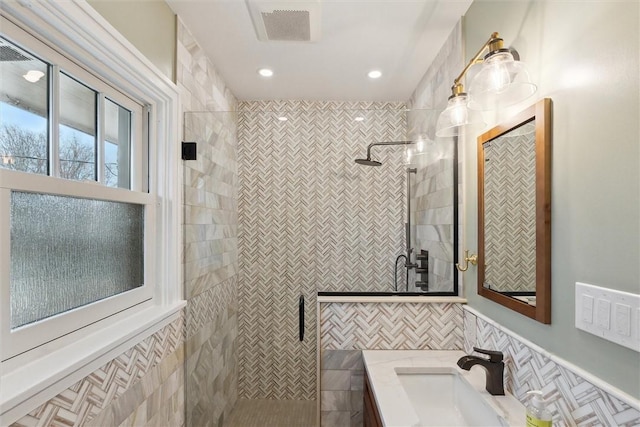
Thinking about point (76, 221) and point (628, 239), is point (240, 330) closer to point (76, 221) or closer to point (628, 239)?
point (76, 221)

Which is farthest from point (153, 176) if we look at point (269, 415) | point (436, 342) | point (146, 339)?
point (436, 342)

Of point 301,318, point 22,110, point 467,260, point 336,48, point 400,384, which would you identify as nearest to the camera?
point 22,110

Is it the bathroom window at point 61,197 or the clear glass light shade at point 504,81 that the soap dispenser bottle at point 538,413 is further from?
the bathroom window at point 61,197

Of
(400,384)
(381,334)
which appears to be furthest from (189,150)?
(400,384)

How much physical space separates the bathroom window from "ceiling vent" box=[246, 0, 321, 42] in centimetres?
70

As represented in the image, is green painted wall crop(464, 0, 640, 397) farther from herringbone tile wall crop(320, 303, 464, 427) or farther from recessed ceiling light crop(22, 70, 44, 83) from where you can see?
recessed ceiling light crop(22, 70, 44, 83)

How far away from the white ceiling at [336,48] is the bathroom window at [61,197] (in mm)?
713

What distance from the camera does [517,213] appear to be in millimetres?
1291

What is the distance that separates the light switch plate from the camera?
0.77 m

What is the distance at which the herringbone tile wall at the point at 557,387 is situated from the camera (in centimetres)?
84

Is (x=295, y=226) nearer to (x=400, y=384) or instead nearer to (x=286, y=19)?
(x=400, y=384)

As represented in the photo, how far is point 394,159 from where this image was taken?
1.85 meters

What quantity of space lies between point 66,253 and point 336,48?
1717mm

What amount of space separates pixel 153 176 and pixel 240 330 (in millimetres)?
965
